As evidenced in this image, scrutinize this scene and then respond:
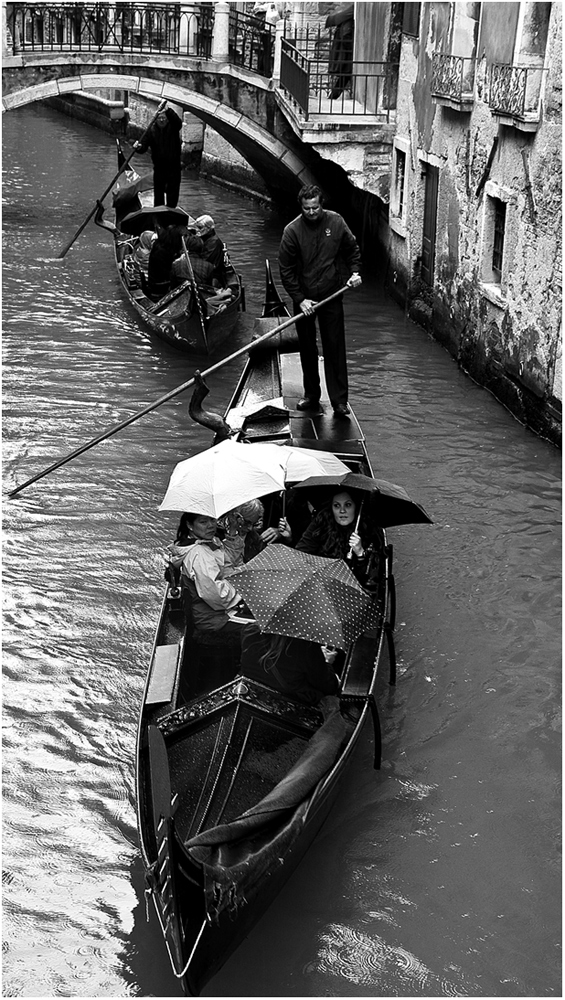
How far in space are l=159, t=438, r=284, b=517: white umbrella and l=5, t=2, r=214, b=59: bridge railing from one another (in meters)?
8.29

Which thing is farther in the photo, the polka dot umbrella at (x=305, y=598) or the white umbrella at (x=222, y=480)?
the white umbrella at (x=222, y=480)

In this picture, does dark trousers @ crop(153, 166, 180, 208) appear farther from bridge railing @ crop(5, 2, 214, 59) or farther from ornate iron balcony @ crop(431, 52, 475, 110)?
ornate iron balcony @ crop(431, 52, 475, 110)

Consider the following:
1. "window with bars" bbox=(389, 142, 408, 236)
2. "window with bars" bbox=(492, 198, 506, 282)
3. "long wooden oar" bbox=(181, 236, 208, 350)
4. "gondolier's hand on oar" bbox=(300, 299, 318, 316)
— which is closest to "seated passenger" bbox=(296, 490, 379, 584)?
"gondolier's hand on oar" bbox=(300, 299, 318, 316)

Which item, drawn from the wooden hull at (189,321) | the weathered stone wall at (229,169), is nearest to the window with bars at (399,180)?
the wooden hull at (189,321)

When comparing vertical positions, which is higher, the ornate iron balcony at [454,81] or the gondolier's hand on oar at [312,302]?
the ornate iron balcony at [454,81]

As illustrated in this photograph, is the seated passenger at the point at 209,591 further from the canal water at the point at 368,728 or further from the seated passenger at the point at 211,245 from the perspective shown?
the seated passenger at the point at 211,245

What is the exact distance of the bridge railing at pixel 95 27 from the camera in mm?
11250

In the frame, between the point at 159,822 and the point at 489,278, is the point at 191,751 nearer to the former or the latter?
the point at 159,822

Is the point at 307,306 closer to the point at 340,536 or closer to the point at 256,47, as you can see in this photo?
the point at 340,536

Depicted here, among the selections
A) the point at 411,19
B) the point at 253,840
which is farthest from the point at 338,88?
the point at 253,840

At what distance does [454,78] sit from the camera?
7781mm

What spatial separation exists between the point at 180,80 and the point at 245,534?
851 cm

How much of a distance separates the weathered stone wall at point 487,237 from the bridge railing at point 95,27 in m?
2.97

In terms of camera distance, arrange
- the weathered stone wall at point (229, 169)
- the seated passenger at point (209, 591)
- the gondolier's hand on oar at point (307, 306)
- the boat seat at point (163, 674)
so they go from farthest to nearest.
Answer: the weathered stone wall at point (229, 169), the gondolier's hand on oar at point (307, 306), the seated passenger at point (209, 591), the boat seat at point (163, 674)
